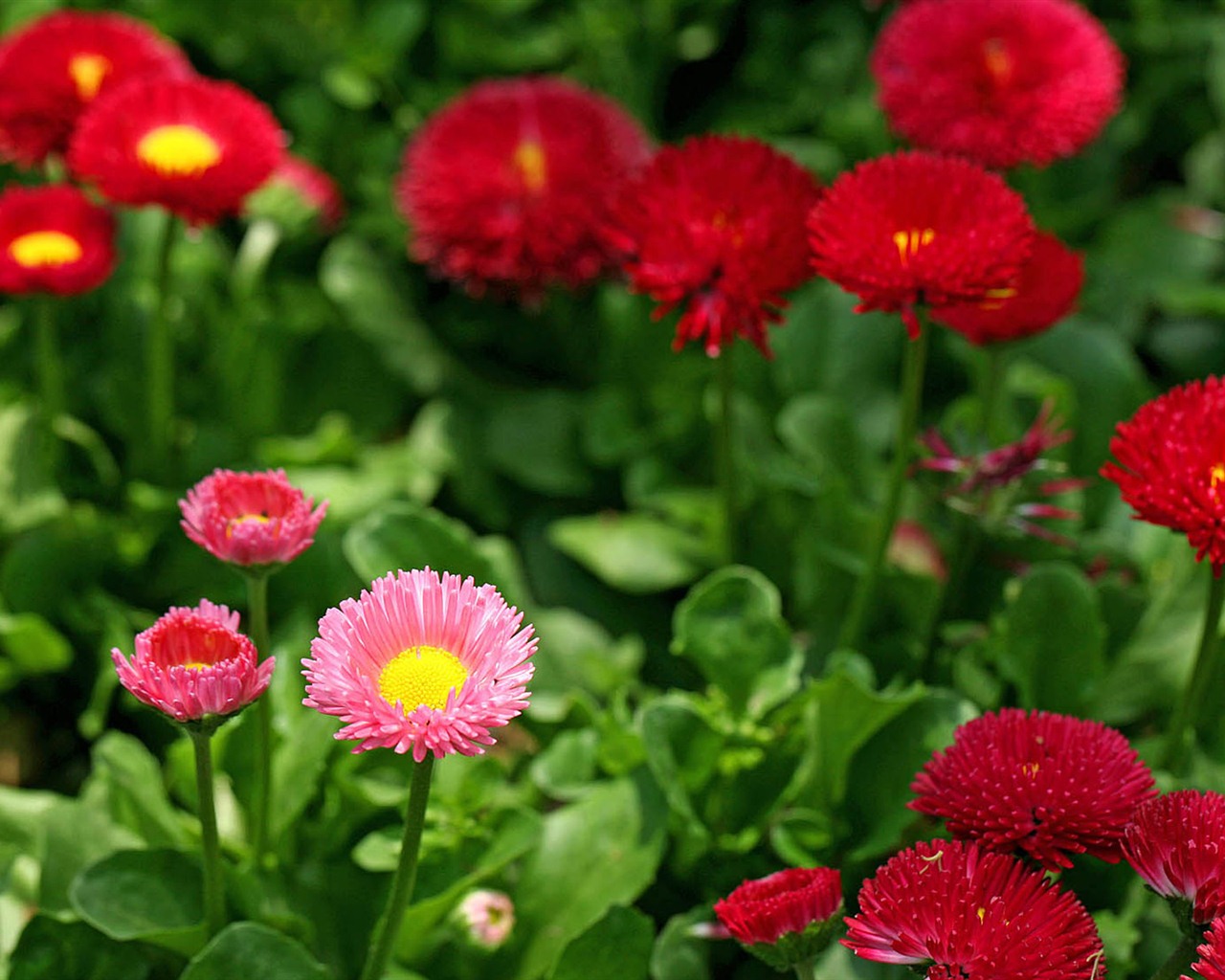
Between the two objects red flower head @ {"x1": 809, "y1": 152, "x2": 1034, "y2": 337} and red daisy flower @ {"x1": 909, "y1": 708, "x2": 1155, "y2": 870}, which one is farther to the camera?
red flower head @ {"x1": 809, "y1": 152, "x2": 1034, "y2": 337}

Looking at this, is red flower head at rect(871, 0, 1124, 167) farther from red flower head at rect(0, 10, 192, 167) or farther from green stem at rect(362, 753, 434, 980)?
green stem at rect(362, 753, 434, 980)

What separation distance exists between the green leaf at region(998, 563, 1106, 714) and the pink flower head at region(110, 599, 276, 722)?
33.2 inches

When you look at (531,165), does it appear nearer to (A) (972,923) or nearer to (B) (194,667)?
(B) (194,667)

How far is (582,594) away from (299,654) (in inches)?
19.3

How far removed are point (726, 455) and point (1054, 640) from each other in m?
0.41

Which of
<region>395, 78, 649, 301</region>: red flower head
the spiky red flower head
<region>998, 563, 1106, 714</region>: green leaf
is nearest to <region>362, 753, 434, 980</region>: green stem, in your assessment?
the spiky red flower head

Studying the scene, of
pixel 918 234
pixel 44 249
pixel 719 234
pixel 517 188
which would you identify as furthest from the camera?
pixel 517 188

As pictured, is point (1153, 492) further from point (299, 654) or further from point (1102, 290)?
point (1102, 290)

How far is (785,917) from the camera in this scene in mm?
990

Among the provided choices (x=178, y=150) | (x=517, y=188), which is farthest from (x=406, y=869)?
(x=517, y=188)

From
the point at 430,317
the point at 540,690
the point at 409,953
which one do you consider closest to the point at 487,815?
the point at 409,953

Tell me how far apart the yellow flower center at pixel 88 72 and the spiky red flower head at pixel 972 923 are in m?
1.43

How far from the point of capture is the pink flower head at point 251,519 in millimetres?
1076

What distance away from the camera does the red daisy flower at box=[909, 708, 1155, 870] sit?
0.99m
